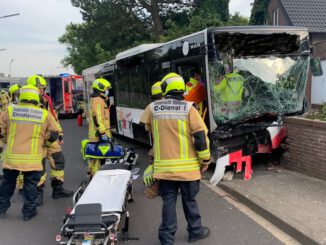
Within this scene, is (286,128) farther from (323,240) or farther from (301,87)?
(323,240)

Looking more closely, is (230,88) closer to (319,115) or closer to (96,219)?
(319,115)

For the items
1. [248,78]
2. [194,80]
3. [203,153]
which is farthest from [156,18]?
[203,153]

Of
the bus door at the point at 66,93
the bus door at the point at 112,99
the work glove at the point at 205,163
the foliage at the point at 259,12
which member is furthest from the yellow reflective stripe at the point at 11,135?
the foliage at the point at 259,12

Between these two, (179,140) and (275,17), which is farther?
(275,17)

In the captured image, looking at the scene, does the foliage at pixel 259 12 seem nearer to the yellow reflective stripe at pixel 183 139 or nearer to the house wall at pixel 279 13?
the house wall at pixel 279 13

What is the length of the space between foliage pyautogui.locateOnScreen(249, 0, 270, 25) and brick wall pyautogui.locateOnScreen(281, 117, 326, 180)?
23.4 meters

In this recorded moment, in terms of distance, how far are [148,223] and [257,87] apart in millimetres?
3449

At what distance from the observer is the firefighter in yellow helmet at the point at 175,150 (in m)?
4.40

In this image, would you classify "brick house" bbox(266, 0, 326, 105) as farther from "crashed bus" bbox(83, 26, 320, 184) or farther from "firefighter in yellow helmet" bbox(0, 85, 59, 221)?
"firefighter in yellow helmet" bbox(0, 85, 59, 221)

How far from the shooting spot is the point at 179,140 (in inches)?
175

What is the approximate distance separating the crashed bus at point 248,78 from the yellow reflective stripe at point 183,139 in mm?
2422

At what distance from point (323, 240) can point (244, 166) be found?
11.7ft

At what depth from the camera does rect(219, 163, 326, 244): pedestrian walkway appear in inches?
189

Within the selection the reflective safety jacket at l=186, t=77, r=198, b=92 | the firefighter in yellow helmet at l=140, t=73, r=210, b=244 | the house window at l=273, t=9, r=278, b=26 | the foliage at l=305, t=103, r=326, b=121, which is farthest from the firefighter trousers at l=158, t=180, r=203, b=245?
the house window at l=273, t=9, r=278, b=26
